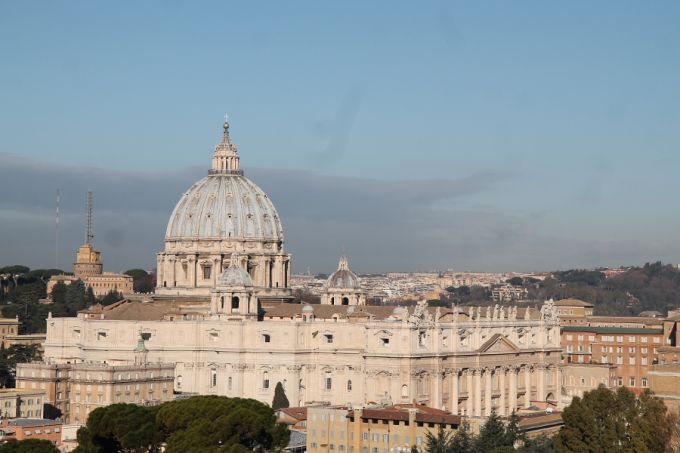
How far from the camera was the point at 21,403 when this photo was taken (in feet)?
322

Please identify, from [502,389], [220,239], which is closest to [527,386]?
[502,389]

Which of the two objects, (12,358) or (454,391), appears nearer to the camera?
(454,391)

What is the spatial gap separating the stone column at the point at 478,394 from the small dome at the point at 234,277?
15.9 m

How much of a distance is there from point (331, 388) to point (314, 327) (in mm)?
3973

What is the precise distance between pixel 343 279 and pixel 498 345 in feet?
49.3

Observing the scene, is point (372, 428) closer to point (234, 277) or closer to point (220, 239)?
point (234, 277)

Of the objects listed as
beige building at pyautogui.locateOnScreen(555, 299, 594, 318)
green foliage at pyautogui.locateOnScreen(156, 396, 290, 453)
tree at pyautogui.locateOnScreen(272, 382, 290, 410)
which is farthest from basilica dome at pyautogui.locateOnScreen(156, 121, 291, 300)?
green foliage at pyautogui.locateOnScreen(156, 396, 290, 453)

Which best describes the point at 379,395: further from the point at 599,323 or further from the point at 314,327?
the point at 599,323

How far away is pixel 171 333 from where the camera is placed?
115062 mm

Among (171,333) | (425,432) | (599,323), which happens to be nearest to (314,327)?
(171,333)

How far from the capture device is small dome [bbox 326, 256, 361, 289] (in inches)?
5022

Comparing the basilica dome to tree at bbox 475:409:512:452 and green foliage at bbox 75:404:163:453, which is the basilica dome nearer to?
green foliage at bbox 75:404:163:453

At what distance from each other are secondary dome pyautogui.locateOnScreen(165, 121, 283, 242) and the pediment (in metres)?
20.7

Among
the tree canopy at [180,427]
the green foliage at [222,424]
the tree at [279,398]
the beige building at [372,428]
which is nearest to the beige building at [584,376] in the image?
the tree at [279,398]
